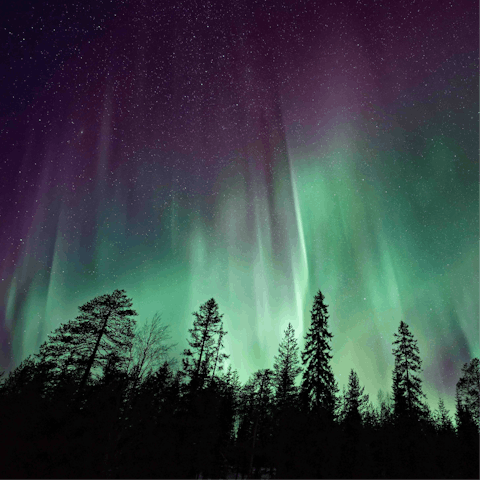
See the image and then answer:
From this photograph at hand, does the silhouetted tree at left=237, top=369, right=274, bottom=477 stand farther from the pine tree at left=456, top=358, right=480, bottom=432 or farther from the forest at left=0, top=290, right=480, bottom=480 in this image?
A: the pine tree at left=456, top=358, right=480, bottom=432

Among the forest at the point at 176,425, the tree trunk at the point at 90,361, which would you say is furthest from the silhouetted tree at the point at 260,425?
the tree trunk at the point at 90,361

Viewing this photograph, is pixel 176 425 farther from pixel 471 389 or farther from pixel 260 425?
pixel 471 389

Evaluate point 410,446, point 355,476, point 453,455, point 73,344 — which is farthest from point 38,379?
point 453,455

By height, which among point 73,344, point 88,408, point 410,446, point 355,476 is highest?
point 73,344

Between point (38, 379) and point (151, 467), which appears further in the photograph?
point (38, 379)

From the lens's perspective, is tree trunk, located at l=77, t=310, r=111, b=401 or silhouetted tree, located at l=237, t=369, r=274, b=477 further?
silhouetted tree, located at l=237, t=369, r=274, b=477

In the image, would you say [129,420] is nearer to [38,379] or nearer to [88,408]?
[88,408]

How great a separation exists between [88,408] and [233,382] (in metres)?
20.7

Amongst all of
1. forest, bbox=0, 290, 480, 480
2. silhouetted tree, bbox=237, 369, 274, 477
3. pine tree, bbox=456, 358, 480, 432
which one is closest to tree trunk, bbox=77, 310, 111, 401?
forest, bbox=0, 290, 480, 480

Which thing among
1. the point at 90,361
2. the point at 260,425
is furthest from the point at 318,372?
the point at 90,361

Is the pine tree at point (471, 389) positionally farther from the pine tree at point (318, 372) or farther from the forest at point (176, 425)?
the pine tree at point (318, 372)

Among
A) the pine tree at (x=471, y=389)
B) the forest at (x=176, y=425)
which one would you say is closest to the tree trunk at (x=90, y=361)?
the forest at (x=176, y=425)

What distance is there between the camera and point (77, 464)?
1619cm

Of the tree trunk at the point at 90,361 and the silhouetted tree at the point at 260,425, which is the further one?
the silhouetted tree at the point at 260,425
